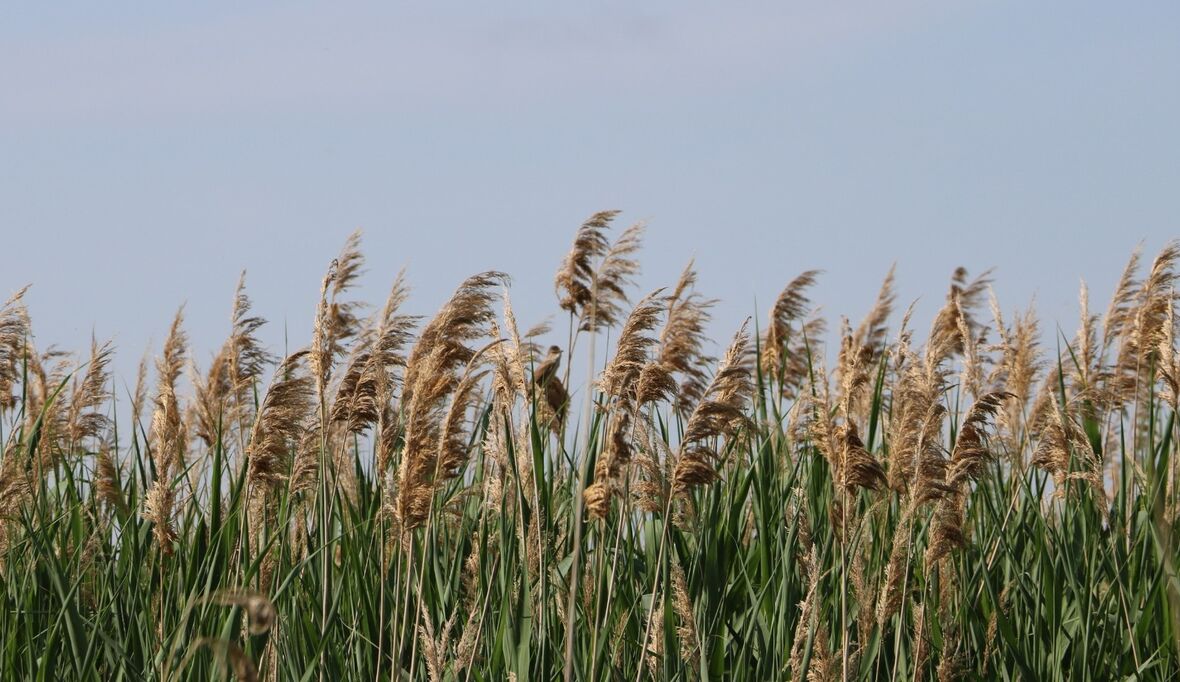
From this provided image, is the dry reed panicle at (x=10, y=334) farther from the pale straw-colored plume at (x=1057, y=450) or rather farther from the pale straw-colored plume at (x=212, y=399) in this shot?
the pale straw-colored plume at (x=1057, y=450)

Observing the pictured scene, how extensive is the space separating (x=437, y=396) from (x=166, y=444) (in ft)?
4.13

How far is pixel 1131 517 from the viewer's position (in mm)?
5148

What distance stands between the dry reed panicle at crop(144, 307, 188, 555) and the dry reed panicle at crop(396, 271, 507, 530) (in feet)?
2.96

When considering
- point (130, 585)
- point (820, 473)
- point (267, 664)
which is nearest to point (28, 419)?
point (130, 585)

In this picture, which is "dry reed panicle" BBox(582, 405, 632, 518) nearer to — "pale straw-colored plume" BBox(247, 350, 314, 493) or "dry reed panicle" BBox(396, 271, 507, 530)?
"dry reed panicle" BBox(396, 271, 507, 530)

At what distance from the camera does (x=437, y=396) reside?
12.3 feet

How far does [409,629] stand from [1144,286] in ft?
14.3

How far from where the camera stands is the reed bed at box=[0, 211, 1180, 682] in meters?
3.64

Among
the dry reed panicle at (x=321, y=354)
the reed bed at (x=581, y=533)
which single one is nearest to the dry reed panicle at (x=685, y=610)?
the reed bed at (x=581, y=533)

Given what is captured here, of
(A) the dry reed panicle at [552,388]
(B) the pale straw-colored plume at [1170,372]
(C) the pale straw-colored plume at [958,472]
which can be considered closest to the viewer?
(C) the pale straw-colored plume at [958,472]

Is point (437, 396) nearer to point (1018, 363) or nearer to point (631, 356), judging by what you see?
point (631, 356)

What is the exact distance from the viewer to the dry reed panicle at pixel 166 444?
161 inches

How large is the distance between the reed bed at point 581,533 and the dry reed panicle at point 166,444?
0.02m

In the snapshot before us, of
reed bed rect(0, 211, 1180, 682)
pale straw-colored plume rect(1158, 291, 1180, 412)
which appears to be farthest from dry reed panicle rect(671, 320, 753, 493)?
pale straw-colored plume rect(1158, 291, 1180, 412)
